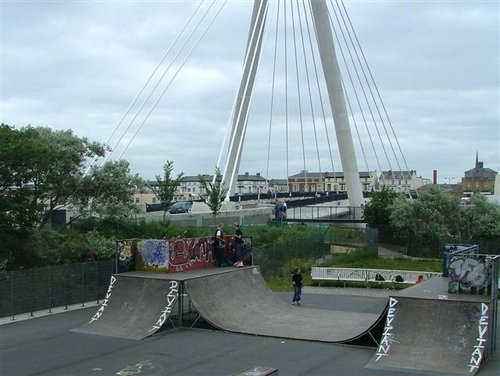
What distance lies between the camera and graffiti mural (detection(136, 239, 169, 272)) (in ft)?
68.7

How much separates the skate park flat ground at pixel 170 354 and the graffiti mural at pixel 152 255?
9.39ft

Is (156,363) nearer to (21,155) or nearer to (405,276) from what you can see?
(21,155)

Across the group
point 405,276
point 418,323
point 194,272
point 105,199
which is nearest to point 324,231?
point 405,276

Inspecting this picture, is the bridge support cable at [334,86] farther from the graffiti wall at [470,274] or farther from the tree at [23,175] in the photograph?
the graffiti wall at [470,274]

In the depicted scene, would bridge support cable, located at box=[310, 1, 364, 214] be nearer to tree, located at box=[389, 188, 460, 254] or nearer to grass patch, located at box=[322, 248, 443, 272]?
tree, located at box=[389, 188, 460, 254]

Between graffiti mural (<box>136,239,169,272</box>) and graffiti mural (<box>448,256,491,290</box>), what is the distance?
30.6ft

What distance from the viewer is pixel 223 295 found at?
20.4 meters

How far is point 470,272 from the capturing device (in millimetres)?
15938

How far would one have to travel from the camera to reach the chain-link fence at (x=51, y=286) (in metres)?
20.9

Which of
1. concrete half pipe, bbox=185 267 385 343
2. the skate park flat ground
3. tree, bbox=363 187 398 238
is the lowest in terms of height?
the skate park flat ground

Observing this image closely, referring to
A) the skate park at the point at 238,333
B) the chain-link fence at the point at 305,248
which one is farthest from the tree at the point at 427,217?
the skate park at the point at 238,333

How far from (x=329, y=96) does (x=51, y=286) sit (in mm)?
24218

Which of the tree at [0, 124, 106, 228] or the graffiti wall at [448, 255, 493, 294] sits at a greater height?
the tree at [0, 124, 106, 228]

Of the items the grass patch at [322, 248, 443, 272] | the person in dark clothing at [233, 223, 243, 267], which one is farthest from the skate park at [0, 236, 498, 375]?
the grass patch at [322, 248, 443, 272]
